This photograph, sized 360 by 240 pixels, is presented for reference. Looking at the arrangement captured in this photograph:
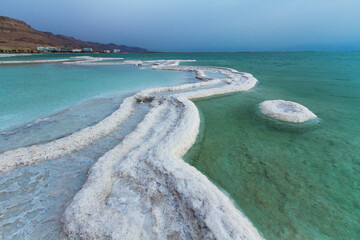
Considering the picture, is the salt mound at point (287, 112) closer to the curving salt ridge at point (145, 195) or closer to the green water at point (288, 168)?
the green water at point (288, 168)

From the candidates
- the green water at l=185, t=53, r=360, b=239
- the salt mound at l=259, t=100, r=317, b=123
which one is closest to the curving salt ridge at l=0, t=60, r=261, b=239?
the green water at l=185, t=53, r=360, b=239

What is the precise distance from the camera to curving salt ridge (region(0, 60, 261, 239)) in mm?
3335

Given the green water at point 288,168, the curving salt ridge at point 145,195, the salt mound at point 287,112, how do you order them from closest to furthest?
the curving salt ridge at point 145,195, the green water at point 288,168, the salt mound at point 287,112

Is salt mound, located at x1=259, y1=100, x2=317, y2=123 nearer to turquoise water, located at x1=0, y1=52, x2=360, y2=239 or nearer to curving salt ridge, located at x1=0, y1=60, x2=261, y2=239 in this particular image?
turquoise water, located at x1=0, y1=52, x2=360, y2=239

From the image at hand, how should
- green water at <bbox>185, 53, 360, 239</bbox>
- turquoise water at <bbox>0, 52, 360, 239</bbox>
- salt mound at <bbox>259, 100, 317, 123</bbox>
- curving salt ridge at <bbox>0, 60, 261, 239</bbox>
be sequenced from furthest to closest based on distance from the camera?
salt mound at <bbox>259, 100, 317, 123</bbox>
turquoise water at <bbox>0, 52, 360, 239</bbox>
green water at <bbox>185, 53, 360, 239</bbox>
curving salt ridge at <bbox>0, 60, 261, 239</bbox>

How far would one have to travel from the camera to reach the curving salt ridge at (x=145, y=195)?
3.34m

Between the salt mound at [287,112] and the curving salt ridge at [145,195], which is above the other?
the salt mound at [287,112]

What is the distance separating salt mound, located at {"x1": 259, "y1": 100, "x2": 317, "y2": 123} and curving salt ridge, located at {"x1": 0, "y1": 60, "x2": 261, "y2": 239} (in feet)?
16.3

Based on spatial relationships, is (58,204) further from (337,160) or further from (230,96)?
(230,96)

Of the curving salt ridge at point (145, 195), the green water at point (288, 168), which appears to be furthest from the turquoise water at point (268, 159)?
the curving salt ridge at point (145, 195)

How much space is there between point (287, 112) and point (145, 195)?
8.46 metres

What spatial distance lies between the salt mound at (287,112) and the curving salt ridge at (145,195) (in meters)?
4.98

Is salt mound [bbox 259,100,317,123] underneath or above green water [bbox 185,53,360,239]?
above

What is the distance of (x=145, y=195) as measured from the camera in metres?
4.21
